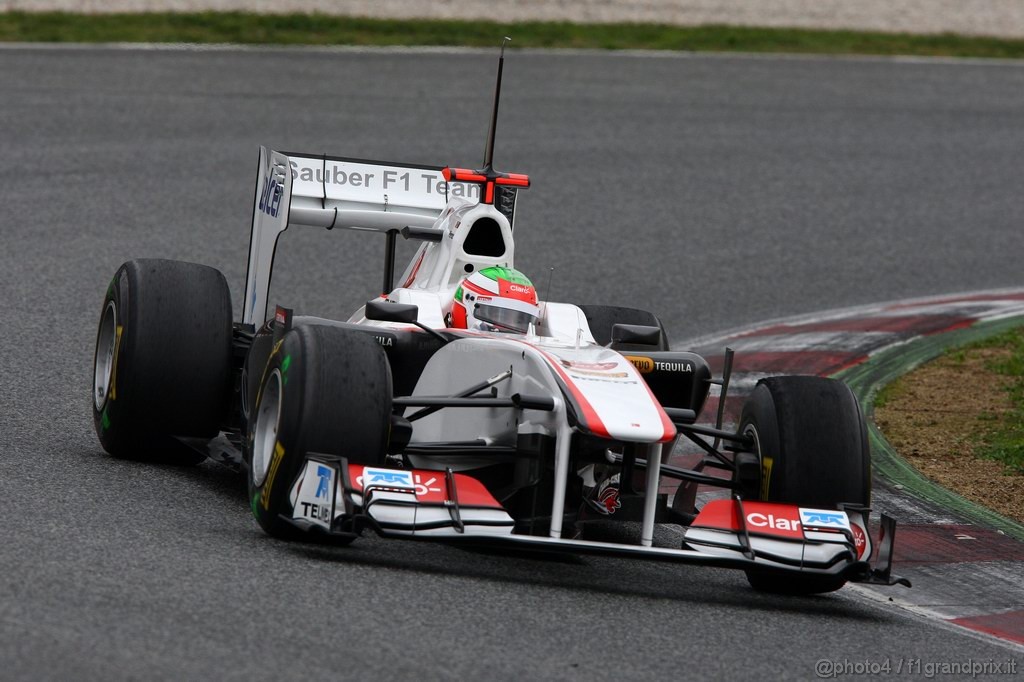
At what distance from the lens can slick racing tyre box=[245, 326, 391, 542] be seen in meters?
6.50

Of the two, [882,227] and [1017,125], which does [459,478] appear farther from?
[1017,125]

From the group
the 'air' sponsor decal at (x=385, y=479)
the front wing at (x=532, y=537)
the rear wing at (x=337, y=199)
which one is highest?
the rear wing at (x=337, y=199)

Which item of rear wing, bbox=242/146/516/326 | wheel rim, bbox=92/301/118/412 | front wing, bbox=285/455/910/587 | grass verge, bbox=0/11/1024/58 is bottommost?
front wing, bbox=285/455/910/587

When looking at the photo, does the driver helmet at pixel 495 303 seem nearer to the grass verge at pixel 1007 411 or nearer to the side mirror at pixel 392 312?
the side mirror at pixel 392 312

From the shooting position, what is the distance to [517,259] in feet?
46.6

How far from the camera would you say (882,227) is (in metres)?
16.9

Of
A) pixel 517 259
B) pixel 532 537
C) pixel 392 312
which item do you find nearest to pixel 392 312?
pixel 392 312

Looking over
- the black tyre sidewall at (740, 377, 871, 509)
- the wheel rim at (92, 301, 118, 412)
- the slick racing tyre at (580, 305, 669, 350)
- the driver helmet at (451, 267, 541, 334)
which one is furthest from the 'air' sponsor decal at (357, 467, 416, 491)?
the slick racing tyre at (580, 305, 669, 350)

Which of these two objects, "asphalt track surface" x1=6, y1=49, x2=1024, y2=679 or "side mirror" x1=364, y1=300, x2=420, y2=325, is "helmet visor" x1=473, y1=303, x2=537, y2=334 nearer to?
"side mirror" x1=364, y1=300, x2=420, y2=325

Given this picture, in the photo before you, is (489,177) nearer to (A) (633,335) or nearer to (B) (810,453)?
(A) (633,335)

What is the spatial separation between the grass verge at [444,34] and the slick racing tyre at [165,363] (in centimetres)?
1336

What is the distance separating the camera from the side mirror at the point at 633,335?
788 centimetres

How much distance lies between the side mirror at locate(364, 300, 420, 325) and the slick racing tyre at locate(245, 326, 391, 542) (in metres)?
0.48

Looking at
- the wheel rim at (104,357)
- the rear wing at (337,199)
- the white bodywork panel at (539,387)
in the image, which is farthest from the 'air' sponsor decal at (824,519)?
the wheel rim at (104,357)
